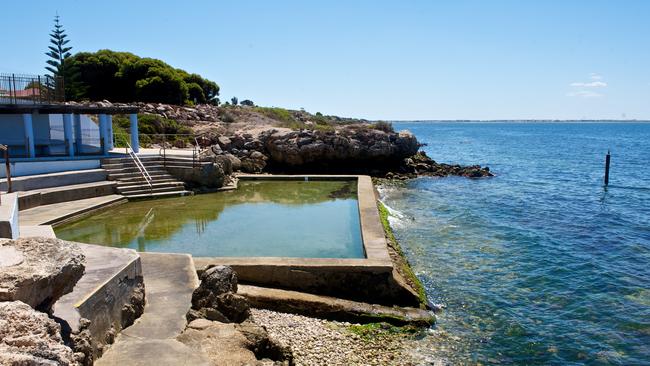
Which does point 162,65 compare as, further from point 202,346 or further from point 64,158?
point 202,346

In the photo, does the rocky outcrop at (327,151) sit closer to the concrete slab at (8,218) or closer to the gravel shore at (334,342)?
the concrete slab at (8,218)

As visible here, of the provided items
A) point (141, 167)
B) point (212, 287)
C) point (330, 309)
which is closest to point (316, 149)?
point (141, 167)

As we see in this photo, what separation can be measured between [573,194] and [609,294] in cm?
1914

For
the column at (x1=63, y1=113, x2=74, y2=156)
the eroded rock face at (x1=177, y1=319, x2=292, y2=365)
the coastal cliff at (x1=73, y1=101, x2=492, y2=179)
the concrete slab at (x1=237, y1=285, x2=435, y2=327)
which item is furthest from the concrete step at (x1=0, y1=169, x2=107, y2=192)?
the eroded rock face at (x1=177, y1=319, x2=292, y2=365)

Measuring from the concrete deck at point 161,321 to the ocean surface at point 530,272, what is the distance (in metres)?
4.50

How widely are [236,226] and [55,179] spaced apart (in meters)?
8.32

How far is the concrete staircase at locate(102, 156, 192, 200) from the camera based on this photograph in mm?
20797

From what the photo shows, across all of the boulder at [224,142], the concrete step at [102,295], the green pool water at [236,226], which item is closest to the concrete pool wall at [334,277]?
the green pool water at [236,226]

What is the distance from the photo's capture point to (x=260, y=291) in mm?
10641

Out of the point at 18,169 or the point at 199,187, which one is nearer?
the point at 18,169

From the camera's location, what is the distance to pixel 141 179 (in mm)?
21719

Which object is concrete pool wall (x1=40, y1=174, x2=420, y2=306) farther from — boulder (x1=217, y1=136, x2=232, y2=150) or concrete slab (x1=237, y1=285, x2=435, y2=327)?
boulder (x1=217, y1=136, x2=232, y2=150)

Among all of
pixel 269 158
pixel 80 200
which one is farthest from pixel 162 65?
pixel 80 200

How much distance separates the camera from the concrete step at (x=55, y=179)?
1770 cm
